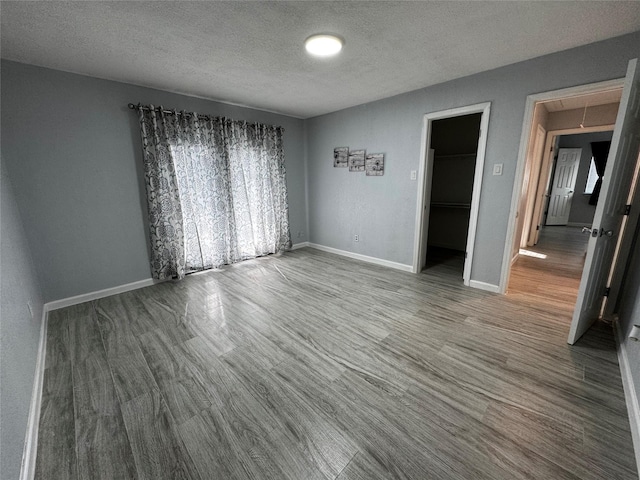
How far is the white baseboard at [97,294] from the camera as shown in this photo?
2.71m

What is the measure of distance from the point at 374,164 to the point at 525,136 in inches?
71.7

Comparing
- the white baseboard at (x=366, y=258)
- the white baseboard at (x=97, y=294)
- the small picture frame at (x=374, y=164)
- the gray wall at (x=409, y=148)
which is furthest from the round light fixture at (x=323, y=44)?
the white baseboard at (x=97, y=294)

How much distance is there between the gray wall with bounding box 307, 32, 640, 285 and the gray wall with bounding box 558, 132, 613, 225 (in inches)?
264

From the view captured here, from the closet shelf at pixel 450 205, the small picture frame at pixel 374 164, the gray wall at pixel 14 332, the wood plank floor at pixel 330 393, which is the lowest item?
the wood plank floor at pixel 330 393

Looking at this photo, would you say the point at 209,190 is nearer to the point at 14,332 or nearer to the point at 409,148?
the point at 14,332

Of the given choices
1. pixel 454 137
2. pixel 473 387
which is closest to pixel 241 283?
pixel 473 387

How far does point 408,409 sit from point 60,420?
6.63 ft

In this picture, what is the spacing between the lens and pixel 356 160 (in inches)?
163

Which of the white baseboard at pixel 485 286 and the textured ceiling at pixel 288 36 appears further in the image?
the white baseboard at pixel 485 286

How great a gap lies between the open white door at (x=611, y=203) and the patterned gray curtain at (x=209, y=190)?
3.94 m

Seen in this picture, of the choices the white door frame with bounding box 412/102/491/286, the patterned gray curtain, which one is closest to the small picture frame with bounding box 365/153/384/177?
the white door frame with bounding box 412/102/491/286

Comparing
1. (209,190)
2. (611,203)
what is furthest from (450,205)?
(209,190)

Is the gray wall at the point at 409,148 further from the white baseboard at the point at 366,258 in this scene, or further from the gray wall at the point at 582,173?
the gray wall at the point at 582,173

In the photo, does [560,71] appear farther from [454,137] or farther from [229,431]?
[229,431]
